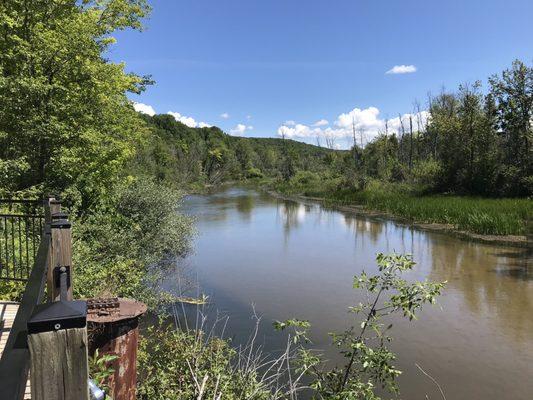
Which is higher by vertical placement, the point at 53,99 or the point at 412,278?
the point at 53,99

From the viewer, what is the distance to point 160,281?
977 centimetres

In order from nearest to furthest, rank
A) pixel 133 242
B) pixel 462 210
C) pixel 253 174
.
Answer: pixel 133 242, pixel 462 210, pixel 253 174

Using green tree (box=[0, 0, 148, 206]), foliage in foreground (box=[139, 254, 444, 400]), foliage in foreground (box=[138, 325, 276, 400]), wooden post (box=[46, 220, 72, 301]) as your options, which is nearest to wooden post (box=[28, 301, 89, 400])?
wooden post (box=[46, 220, 72, 301])

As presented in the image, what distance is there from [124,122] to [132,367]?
7756 mm

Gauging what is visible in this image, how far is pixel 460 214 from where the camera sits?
18.8m

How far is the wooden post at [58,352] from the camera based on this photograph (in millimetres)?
1013

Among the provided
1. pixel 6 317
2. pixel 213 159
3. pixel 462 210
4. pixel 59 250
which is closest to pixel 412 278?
pixel 462 210

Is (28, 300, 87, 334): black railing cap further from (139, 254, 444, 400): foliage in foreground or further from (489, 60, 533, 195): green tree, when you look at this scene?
(489, 60, 533, 195): green tree

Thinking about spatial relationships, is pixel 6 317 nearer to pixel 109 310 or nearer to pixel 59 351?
pixel 109 310

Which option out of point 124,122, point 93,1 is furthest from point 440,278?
point 93,1

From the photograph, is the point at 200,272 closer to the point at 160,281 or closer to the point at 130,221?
the point at 160,281

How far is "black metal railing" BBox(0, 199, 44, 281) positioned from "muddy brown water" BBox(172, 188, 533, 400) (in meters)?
3.39

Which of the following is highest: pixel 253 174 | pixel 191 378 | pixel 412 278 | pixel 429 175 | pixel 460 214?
pixel 253 174

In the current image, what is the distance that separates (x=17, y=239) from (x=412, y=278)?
9.14 meters
